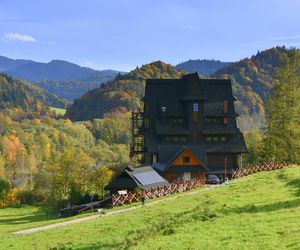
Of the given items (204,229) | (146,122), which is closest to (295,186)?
(204,229)

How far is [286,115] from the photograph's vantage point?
6203cm

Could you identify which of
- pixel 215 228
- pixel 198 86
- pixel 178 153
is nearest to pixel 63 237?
pixel 215 228

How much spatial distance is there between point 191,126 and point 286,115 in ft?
43.1

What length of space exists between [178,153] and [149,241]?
127 feet

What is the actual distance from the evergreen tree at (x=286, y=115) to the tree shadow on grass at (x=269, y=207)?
37684 mm

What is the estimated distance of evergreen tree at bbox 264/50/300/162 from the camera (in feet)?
203

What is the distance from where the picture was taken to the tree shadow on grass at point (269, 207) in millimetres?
24516

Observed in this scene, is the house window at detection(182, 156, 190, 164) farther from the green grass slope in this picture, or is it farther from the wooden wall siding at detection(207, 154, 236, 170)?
the green grass slope

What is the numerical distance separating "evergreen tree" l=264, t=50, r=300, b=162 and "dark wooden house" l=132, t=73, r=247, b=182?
178 inches

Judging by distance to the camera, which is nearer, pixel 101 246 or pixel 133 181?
pixel 101 246

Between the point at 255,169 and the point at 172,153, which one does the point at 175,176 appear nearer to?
the point at 172,153

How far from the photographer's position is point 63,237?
27.8m

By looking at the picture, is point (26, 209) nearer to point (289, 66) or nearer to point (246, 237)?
point (289, 66)

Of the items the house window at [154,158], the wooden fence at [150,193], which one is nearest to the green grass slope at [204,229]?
the wooden fence at [150,193]
